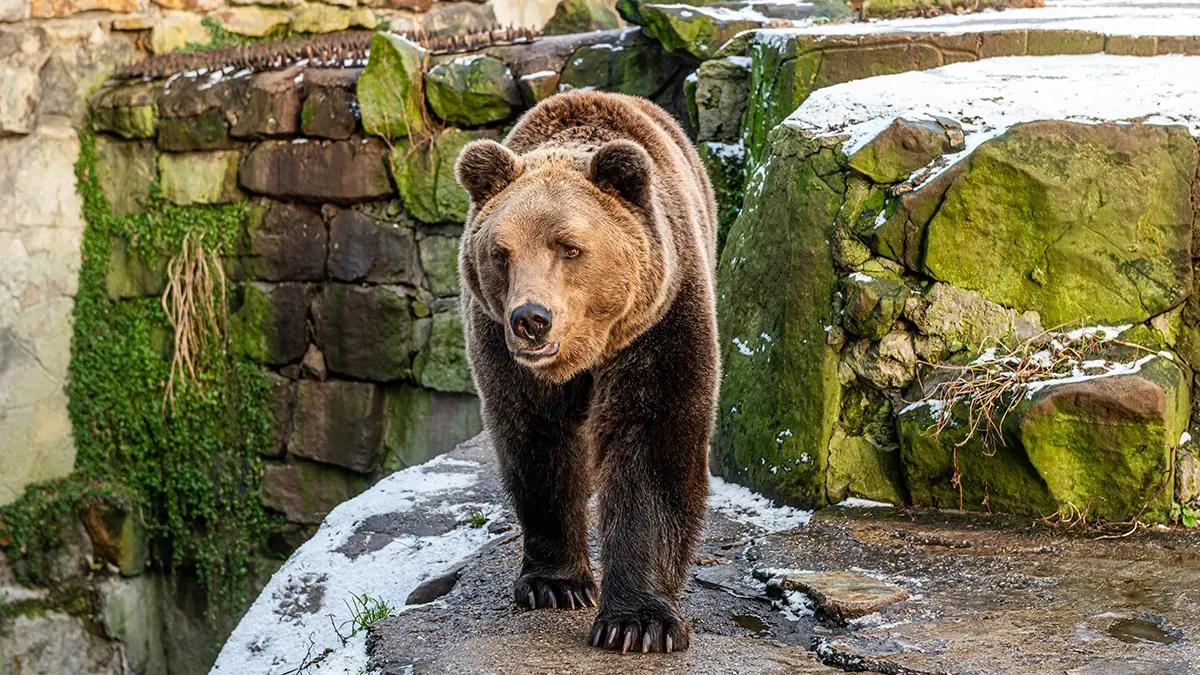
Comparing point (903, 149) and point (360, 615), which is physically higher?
point (903, 149)

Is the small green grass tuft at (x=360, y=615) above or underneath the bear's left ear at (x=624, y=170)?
underneath

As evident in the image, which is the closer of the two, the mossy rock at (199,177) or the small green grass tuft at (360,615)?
the small green grass tuft at (360,615)

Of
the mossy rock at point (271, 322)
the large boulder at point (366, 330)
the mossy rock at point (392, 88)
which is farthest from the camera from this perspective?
the mossy rock at point (271, 322)

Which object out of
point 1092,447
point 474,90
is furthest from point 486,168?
point 474,90

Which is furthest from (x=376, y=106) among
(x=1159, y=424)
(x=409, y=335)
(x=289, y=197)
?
(x=1159, y=424)

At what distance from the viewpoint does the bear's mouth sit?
3.23 m

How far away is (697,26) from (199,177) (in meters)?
4.07

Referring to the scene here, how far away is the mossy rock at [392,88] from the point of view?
8.17m

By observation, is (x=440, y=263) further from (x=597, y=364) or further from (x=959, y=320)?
(x=597, y=364)

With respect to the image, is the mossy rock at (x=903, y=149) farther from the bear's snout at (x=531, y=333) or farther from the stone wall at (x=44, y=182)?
the stone wall at (x=44, y=182)

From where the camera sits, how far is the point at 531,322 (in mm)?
3176

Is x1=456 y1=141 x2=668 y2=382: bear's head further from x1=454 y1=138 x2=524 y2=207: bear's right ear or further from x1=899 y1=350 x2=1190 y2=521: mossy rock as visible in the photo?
x1=899 y1=350 x2=1190 y2=521: mossy rock

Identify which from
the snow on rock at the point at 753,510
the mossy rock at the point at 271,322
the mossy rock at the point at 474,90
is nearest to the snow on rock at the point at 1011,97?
the snow on rock at the point at 753,510

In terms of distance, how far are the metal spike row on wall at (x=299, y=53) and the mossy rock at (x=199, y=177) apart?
68 cm
